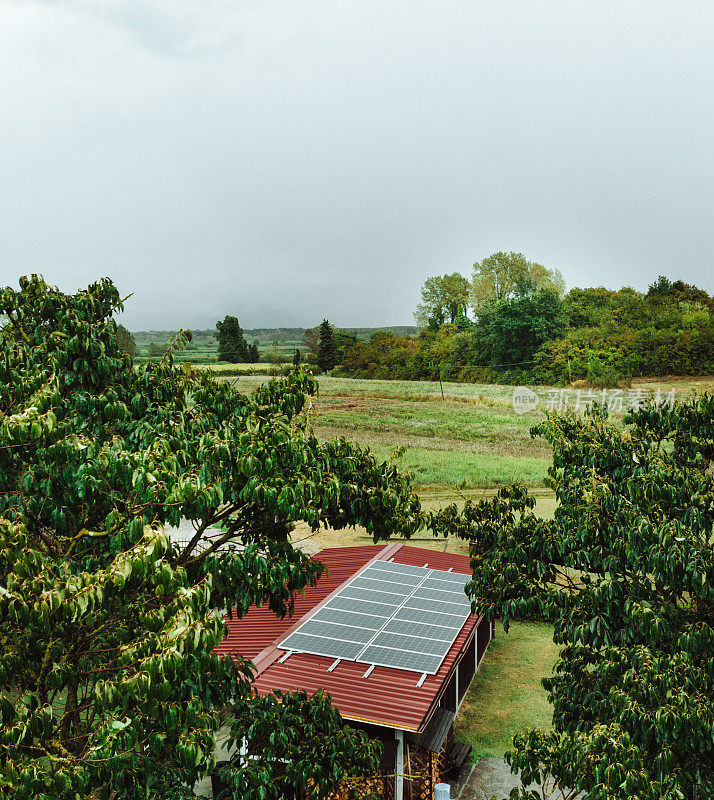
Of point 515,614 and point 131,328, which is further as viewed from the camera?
point 131,328

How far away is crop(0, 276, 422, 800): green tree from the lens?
128 inches

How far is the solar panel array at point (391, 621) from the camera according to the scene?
8773 millimetres

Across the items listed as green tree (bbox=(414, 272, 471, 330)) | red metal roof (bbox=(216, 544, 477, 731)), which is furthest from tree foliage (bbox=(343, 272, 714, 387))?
red metal roof (bbox=(216, 544, 477, 731))

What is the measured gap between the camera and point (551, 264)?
77.3ft

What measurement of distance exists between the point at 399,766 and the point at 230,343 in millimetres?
16696

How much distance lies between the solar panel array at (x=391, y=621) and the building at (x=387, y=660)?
2 centimetres

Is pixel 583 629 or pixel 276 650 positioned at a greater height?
pixel 583 629

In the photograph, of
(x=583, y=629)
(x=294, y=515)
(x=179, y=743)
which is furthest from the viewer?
(x=583, y=629)

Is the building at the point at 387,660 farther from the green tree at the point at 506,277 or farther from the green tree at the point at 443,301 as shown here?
the green tree at the point at 506,277

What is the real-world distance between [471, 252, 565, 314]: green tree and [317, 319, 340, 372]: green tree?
5345mm

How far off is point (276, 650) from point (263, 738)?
3852 millimetres

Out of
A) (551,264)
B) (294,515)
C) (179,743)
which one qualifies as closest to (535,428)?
(294,515)

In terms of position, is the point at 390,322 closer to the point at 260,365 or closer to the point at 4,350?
the point at 260,365

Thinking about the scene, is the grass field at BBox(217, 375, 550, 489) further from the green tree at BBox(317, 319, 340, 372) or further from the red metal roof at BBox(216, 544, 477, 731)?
the red metal roof at BBox(216, 544, 477, 731)
